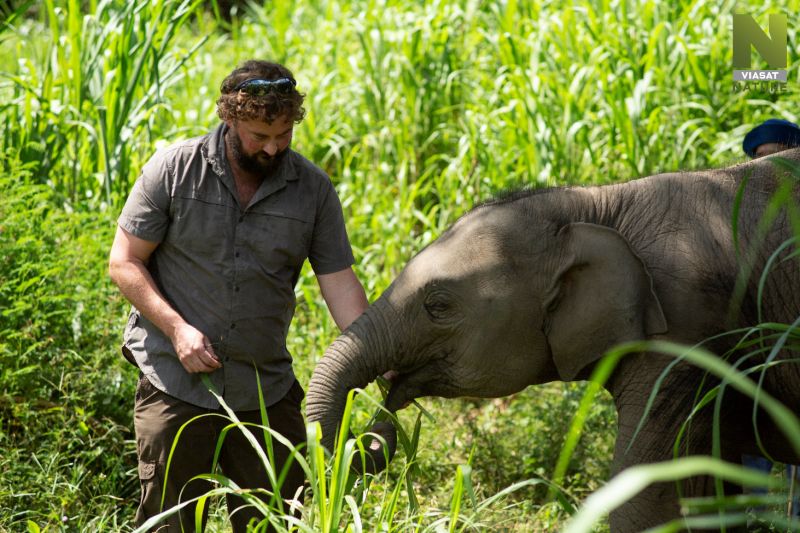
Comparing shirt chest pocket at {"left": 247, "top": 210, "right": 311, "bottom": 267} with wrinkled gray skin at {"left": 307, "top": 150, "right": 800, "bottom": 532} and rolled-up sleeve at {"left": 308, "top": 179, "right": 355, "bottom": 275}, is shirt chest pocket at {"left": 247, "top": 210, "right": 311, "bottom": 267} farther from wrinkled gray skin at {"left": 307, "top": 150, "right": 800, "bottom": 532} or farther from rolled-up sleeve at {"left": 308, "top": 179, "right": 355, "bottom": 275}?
wrinkled gray skin at {"left": 307, "top": 150, "right": 800, "bottom": 532}

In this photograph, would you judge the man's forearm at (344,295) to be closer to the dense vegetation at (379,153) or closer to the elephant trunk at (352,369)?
the elephant trunk at (352,369)

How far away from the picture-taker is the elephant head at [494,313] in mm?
3686

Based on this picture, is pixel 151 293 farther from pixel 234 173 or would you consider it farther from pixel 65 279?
pixel 65 279

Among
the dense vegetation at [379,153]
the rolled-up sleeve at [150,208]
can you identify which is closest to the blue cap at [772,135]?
the dense vegetation at [379,153]

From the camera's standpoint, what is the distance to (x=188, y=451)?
12.8ft

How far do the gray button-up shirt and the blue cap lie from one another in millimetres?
2369

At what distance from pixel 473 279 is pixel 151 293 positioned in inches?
44.1

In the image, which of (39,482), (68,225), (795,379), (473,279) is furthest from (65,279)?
(795,379)

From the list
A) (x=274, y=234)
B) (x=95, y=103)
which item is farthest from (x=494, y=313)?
(x=95, y=103)

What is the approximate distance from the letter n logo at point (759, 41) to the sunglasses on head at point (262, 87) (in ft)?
13.3

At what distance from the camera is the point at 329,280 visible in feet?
13.5

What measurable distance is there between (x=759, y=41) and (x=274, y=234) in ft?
14.4

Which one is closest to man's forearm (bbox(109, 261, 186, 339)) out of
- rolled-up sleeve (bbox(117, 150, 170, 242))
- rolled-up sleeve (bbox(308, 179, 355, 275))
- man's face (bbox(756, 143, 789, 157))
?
rolled-up sleeve (bbox(117, 150, 170, 242))

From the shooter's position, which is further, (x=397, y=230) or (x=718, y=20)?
(x=718, y=20)
